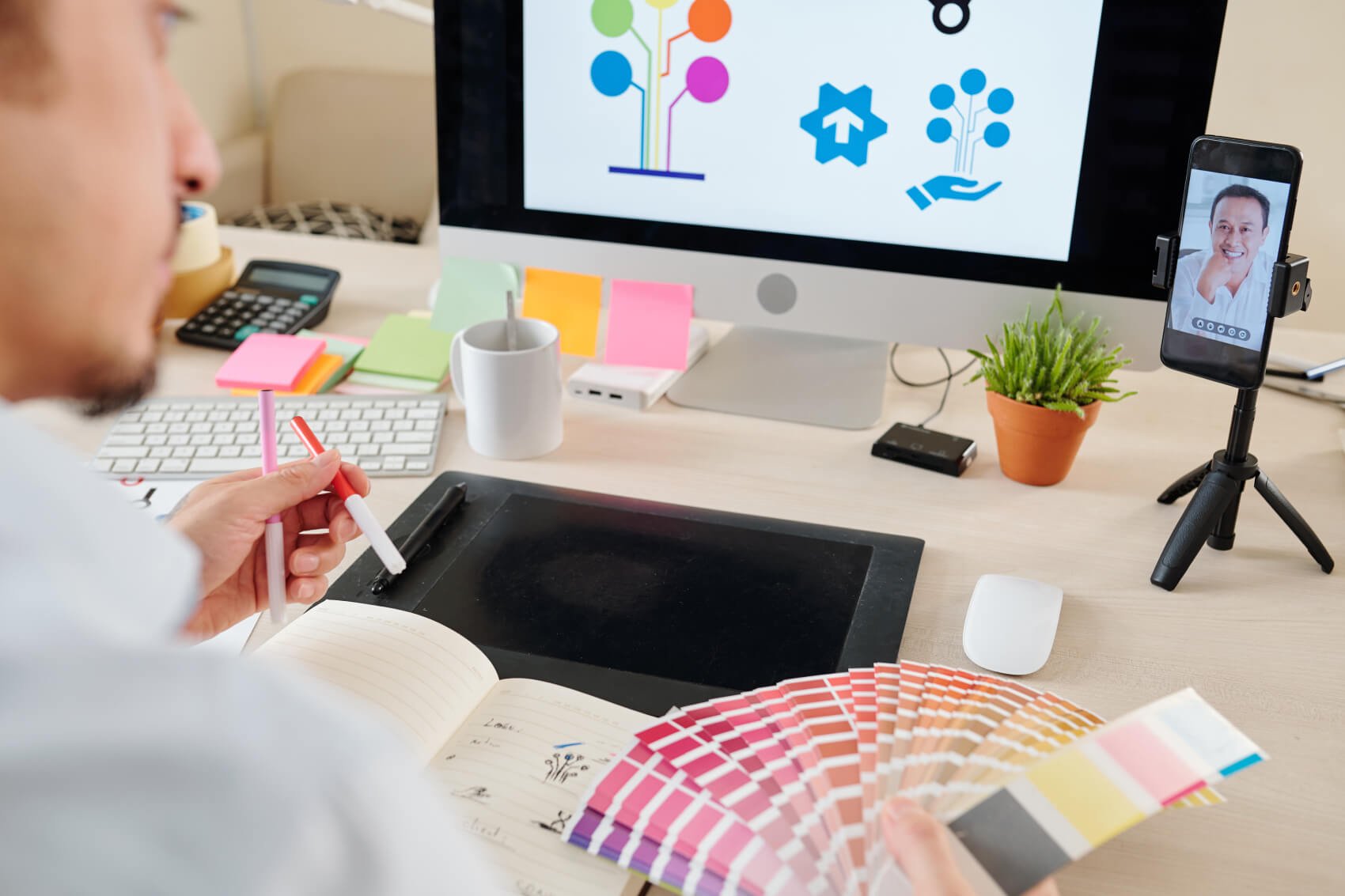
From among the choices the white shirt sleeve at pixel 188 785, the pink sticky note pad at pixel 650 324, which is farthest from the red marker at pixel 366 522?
the white shirt sleeve at pixel 188 785

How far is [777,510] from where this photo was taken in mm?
946

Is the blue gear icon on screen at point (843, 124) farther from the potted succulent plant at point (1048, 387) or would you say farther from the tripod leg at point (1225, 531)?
the tripod leg at point (1225, 531)

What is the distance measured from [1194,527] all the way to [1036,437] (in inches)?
6.0

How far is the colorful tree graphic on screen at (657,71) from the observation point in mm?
982

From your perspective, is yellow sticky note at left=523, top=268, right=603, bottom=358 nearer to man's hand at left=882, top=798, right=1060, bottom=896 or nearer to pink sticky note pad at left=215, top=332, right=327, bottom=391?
pink sticky note pad at left=215, top=332, right=327, bottom=391

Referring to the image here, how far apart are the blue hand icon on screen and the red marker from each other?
53 cm

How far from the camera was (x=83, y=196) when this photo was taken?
17.4 inches

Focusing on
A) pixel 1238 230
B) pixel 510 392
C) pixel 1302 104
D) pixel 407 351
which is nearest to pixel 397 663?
pixel 510 392

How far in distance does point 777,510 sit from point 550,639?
0.84 ft

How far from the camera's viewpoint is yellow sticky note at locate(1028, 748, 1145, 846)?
524 mm

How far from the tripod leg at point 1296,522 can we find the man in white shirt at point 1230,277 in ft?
0.48

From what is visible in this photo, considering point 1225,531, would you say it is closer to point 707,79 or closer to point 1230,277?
point 1230,277

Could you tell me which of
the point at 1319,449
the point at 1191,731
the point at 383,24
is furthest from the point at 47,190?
the point at 383,24

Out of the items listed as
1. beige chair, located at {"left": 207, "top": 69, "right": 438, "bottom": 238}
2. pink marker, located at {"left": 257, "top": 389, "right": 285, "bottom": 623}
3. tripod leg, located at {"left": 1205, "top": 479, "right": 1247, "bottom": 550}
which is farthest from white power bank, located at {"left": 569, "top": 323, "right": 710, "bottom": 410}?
beige chair, located at {"left": 207, "top": 69, "right": 438, "bottom": 238}
